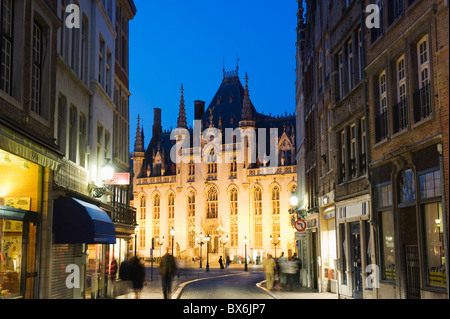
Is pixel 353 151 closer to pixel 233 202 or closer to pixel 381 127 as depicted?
pixel 381 127

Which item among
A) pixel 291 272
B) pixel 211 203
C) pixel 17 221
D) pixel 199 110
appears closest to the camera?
pixel 17 221

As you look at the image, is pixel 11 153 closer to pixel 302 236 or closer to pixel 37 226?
pixel 37 226

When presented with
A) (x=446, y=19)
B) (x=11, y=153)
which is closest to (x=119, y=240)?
(x=11, y=153)

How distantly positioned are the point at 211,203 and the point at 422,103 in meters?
73.2

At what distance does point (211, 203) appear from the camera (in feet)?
286

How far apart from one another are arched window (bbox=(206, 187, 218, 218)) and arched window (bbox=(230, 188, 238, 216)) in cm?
258

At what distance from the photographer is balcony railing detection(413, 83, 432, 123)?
14516 mm

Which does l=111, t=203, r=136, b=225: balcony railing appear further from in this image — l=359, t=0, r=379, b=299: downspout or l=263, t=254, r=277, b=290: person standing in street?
l=359, t=0, r=379, b=299: downspout

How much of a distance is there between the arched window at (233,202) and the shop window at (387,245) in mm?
66518

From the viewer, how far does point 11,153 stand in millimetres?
12453

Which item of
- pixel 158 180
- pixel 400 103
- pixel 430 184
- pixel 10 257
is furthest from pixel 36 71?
pixel 158 180

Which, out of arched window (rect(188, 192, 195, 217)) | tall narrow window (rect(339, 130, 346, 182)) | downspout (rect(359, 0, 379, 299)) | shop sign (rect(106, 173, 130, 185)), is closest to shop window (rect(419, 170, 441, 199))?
downspout (rect(359, 0, 379, 299))

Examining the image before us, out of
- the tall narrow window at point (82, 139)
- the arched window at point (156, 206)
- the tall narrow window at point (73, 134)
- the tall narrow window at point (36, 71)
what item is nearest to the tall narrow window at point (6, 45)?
the tall narrow window at point (36, 71)

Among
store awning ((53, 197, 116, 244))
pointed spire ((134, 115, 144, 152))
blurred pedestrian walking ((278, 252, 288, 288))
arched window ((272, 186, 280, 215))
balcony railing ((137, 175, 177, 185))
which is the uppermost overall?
pointed spire ((134, 115, 144, 152))
